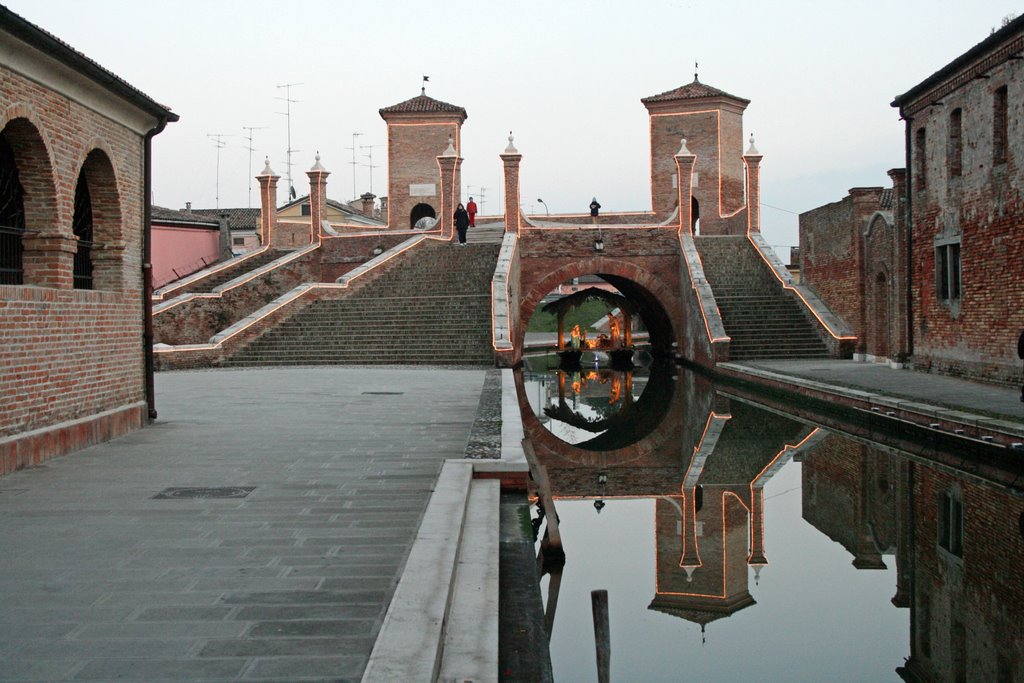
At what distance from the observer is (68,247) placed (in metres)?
8.37

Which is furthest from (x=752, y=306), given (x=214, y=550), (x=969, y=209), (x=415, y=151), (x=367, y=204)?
(x=367, y=204)

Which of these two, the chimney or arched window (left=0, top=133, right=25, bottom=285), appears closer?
arched window (left=0, top=133, right=25, bottom=285)

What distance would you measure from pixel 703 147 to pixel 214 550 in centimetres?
3641

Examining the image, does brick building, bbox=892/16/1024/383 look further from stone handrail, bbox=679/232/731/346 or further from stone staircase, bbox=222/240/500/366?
stone staircase, bbox=222/240/500/366

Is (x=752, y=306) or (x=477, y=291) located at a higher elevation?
(x=477, y=291)

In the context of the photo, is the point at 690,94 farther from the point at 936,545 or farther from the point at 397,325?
the point at 936,545

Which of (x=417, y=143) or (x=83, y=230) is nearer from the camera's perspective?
(x=83, y=230)

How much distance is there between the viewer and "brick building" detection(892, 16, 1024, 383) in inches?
568

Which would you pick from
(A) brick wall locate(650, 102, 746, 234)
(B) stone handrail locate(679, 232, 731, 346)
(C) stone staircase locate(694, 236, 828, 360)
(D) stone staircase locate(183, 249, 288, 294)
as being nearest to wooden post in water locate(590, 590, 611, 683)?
(B) stone handrail locate(679, 232, 731, 346)

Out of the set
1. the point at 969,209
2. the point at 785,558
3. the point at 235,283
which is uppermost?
the point at 969,209

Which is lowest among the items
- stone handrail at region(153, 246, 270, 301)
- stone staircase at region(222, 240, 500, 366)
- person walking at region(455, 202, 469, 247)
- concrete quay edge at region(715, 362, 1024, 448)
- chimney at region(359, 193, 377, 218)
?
concrete quay edge at region(715, 362, 1024, 448)

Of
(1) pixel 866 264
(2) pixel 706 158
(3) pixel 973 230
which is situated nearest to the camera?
(3) pixel 973 230

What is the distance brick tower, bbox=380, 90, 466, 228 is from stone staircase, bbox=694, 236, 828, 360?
14757 mm

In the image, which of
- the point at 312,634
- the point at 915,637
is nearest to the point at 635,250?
the point at 915,637
